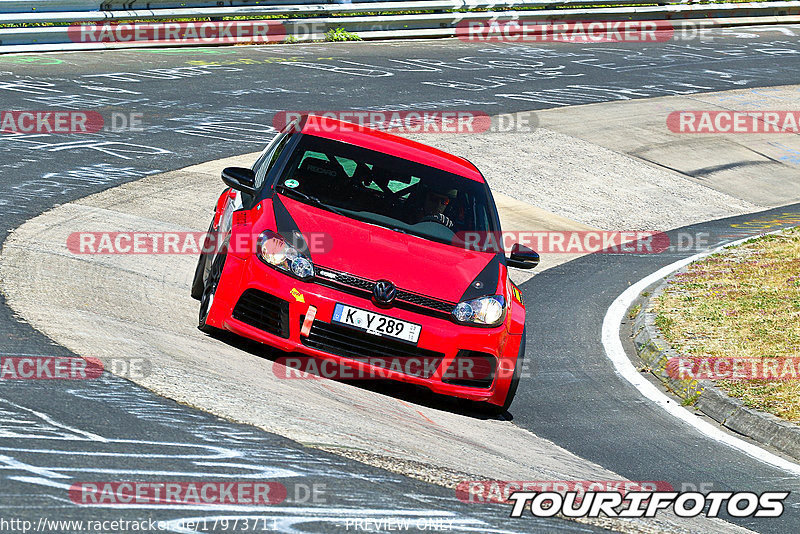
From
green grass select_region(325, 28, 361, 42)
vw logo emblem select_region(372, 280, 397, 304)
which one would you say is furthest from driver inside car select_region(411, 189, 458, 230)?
green grass select_region(325, 28, 361, 42)

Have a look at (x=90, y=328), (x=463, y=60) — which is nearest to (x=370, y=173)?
(x=90, y=328)

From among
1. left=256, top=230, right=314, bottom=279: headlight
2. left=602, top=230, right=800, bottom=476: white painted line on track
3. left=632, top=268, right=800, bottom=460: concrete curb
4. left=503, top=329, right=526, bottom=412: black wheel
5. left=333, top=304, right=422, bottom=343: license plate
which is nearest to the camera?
left=333, top=304, right=422, bottom=343: license plate

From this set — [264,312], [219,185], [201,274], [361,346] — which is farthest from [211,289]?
[219,185]

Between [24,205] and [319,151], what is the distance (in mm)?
4005

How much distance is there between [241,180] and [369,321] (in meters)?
1.74

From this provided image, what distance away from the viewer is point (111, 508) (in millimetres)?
4488

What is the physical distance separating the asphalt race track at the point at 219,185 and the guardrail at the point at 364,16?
1.69 feet

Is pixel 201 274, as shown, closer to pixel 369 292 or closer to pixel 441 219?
pixel 441 219

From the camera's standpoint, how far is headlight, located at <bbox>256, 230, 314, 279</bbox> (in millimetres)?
7098

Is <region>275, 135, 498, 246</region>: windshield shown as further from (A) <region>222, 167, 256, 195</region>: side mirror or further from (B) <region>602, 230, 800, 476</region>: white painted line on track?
(B) <region>602, 230, 800, 476</region>: white painted line on track

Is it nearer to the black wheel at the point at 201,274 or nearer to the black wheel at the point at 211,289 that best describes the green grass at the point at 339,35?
the black wheel at the point at 201,274

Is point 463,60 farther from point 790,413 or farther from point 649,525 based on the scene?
point 649,525

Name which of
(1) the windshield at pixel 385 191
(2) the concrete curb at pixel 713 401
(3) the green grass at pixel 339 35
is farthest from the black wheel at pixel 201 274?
(3) the green grass at pixel 339 35

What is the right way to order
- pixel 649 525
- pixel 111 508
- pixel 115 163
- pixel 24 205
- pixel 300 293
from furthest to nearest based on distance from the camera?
pixel 115 163 → pixel 24 205 → pixel 300 293 → pixel 649 525 → pixel 111 508
